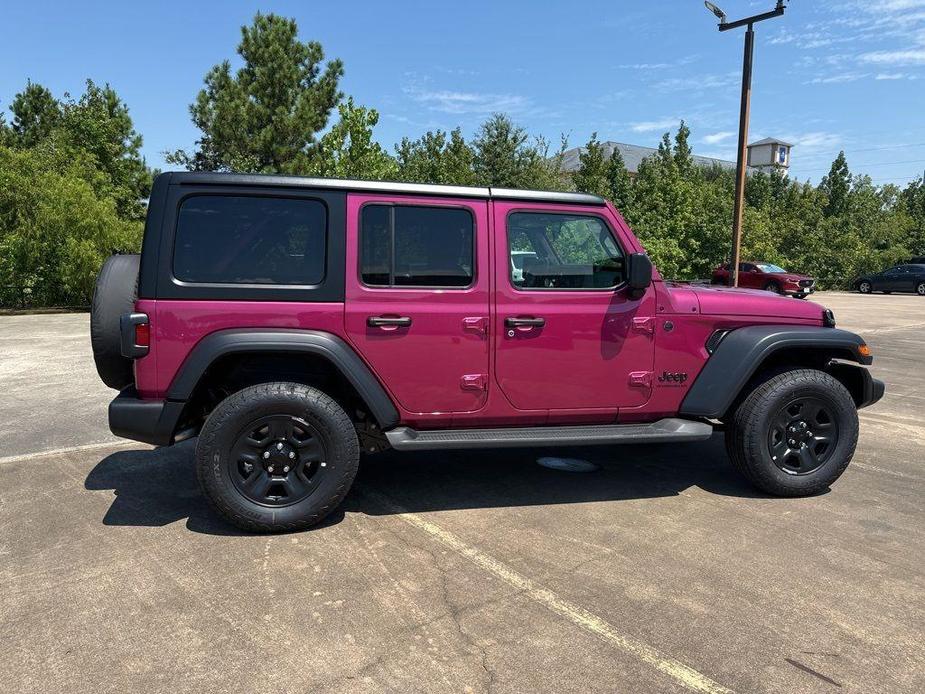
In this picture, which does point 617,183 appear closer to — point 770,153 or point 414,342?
point 414,342

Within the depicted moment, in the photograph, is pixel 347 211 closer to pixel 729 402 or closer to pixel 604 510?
pixel 604 510

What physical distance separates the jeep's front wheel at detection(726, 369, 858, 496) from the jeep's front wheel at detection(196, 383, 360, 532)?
2508mm

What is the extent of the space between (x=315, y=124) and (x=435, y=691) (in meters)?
24.8

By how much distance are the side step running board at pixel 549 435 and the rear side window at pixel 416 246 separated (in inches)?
35.2

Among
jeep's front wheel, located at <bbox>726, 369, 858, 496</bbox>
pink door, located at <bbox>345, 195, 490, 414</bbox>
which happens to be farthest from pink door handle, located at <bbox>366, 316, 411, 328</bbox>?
jeep's front wheel, located at <bbox>726, 369, 858, 496</bbox>

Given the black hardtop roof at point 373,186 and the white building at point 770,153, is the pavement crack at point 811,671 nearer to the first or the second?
the black hardtop roof at point 373,186

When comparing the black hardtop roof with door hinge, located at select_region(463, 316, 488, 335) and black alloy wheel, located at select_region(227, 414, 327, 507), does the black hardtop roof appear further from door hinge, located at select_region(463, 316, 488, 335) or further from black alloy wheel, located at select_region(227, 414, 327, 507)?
black alloy wheel, located at select_region(227, 414, 327, 507)

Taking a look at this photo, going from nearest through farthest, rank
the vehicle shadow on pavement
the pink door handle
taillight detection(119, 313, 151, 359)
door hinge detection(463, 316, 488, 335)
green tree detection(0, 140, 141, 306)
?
taillight detection(119, 313, 151, 359) < the pink door handle < door hinge detection(463, 316, 488, 335) < the vehicle shadow on pavement < green tree detection(0, 140, 141, 306)

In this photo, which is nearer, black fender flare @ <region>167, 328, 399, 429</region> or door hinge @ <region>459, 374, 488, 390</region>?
black fender flare @ <region>167, 328, 399, 429</region>

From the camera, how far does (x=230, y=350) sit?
3.51 m

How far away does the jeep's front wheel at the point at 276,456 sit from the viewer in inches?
140

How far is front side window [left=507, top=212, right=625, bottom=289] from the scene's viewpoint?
3986 millimetres

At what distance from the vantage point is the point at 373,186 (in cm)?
381

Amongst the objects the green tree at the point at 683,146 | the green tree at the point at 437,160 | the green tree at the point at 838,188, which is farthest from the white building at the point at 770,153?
the green tree at the point at 437,160
